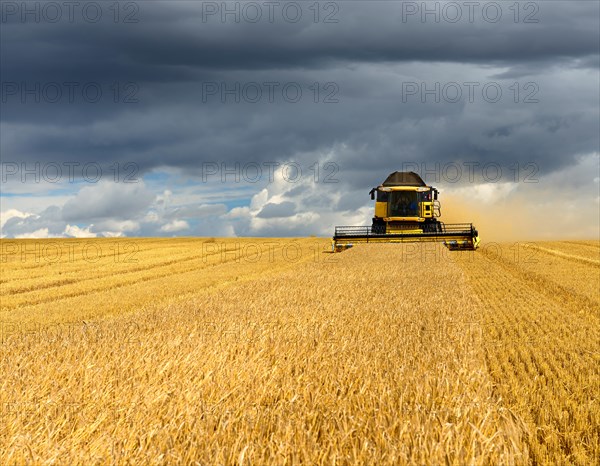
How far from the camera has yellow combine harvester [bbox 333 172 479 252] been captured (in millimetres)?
33938

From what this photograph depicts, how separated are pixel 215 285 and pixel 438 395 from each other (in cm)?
1726

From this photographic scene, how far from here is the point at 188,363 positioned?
6.77 m

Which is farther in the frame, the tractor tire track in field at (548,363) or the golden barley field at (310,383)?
the tractor tire track in field at (548,363)

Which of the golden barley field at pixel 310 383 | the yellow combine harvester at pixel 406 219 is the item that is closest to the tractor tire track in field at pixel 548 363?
the golden barley field at pixel 310 383

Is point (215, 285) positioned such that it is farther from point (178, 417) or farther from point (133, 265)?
point (178, 417)

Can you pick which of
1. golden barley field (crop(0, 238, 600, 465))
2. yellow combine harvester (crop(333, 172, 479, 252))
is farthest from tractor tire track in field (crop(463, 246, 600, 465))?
yellow combine harvester (crop(333, 172, 479, 252))

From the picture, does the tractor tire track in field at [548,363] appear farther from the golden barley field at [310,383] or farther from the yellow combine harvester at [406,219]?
the yellow combine harvester at [406,219]

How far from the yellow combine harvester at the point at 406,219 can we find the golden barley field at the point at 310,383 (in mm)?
18254

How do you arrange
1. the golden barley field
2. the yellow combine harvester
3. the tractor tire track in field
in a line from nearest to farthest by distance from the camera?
1. the golden barley field
2. the tractor tire track in field
3. the yellow combine harvester

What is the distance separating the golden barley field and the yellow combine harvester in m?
18.3

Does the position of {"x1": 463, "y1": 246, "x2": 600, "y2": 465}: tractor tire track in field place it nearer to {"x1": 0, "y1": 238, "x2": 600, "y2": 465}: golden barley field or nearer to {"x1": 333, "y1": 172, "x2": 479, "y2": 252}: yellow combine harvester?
{"x1": 0, "y1": 238, "x2": 600, "y2": 465}: golden barley field

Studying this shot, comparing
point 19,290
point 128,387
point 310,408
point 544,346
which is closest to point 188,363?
point 128,387

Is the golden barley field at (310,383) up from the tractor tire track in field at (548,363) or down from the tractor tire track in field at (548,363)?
up

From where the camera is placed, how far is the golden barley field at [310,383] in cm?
448
